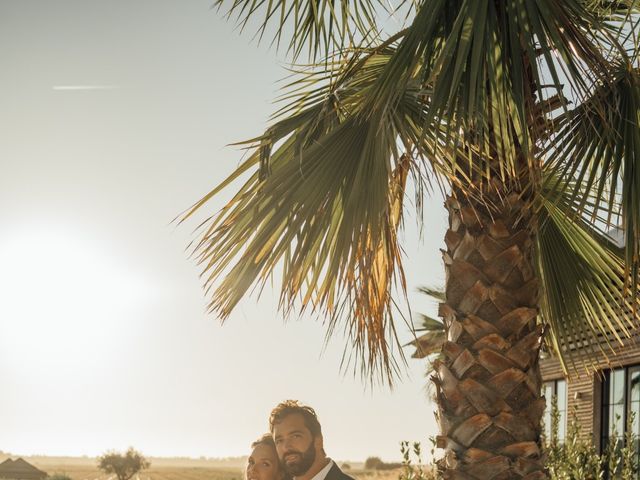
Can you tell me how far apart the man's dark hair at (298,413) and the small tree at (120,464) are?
25248 mm

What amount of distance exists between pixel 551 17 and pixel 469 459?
2.20 m

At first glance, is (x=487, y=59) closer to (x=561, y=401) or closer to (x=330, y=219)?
(x=330, y=219)

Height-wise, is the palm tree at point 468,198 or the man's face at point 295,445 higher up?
the palm tree at point 468,198

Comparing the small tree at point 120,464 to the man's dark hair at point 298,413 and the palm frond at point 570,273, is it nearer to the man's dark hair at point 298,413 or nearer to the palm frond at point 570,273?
the palm frond at point 570,273

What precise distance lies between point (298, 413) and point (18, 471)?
661 inches

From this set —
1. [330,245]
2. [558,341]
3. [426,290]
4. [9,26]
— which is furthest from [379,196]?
[9,26]

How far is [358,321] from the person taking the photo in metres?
4.80

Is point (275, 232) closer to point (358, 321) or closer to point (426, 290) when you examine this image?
point (358, 321)

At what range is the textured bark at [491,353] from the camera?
4.11m

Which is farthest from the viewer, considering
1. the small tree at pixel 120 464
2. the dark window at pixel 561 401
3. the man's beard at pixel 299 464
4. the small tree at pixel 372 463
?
the small tree at pixel 372 463

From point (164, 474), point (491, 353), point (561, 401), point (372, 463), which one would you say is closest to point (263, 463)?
point (491, 353)

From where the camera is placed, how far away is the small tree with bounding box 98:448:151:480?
94.3 ft

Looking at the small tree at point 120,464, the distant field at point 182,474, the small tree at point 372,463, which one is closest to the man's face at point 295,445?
the distant field at point 182,474

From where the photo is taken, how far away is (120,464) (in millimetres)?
29078
